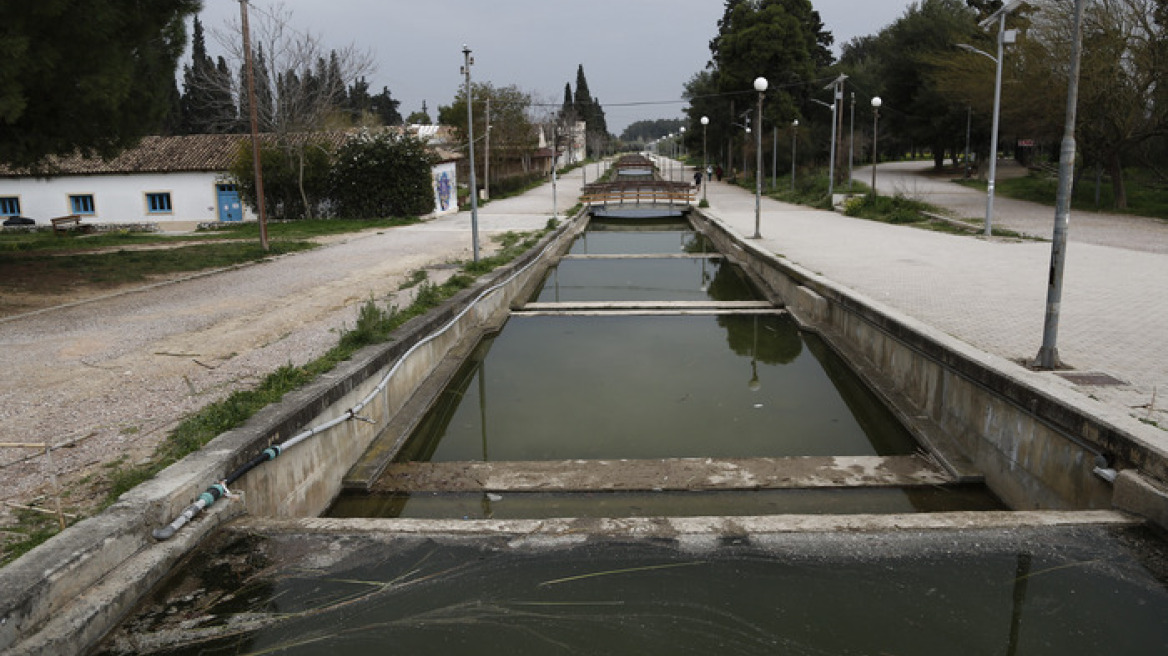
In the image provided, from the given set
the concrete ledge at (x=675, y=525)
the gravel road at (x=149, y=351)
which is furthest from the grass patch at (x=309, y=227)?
the concrete ledge at (x=675, y=525)

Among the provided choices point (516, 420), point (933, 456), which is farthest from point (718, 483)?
point (516, 420)

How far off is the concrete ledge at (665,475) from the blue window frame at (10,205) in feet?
108

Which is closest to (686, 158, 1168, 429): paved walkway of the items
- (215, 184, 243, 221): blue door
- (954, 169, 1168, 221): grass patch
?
(954, 169, 1168, 221): grass patch

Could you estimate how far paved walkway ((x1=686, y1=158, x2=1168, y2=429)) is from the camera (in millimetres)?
7492

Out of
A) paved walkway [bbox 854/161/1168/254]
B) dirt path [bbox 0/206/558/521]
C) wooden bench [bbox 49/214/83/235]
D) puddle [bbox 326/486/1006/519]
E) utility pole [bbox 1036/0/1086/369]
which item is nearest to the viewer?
dirt path [bbox 0/206/558/521]

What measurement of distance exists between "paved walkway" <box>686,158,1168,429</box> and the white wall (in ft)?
68.3

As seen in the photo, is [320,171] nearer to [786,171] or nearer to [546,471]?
[546,471]

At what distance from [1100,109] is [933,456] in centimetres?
2189

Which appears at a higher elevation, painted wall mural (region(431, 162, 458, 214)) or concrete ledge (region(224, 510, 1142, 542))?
painted wall mural (region(431, 162, 458, 214))

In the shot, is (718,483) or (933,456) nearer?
(718,483)

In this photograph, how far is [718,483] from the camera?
6828 mm

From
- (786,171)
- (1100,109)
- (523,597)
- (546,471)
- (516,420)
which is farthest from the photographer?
(786,171)

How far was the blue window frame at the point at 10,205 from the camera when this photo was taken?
32094 mm

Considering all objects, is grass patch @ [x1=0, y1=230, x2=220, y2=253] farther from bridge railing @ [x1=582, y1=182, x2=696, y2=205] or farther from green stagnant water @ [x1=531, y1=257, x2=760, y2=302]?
bridge railing @ [x1=582, y1=182, x2=696, y2=205]
